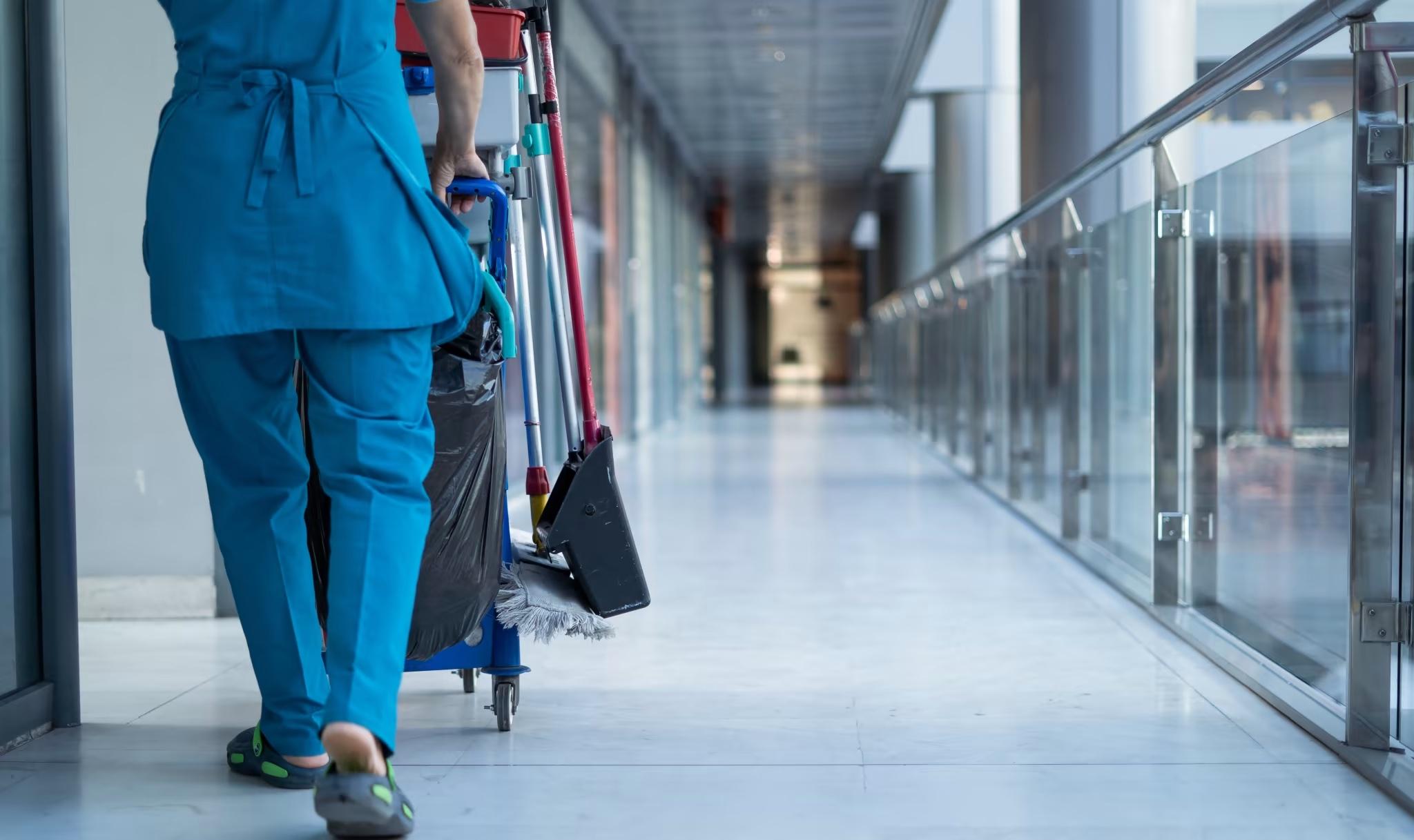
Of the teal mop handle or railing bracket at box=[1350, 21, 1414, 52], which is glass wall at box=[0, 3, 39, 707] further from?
railing bracket at box=[1350, 21, 1414, 52]

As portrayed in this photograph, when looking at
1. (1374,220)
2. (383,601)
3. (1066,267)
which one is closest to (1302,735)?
(1374,220)

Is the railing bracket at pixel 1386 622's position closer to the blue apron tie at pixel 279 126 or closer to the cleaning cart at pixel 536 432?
the cleaning cart at pixel 536 432

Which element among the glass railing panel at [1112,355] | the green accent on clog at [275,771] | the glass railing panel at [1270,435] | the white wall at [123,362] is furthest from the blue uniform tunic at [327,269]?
the glass railing panel at [1112,355]

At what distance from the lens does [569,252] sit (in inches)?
89.8

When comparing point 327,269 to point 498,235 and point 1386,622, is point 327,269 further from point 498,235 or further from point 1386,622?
point 1386,622

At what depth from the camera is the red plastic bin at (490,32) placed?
219 centimetres

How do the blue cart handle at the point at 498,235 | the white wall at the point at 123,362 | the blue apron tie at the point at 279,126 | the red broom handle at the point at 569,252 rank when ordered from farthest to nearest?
the white wall at the point at 123,362 < the red broom handle at the point at 569,252 < the blue cart handle at the point at 498,235 < the blue apron tie at the point at 279,126

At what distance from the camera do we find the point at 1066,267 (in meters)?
4.63

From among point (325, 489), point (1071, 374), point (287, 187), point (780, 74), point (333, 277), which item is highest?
point (780, 74)

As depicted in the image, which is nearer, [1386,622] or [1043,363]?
[1386,622]

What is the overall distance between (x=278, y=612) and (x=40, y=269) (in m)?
0.79

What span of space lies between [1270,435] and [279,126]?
1032 centimetres

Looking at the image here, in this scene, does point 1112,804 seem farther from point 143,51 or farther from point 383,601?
point 143,51

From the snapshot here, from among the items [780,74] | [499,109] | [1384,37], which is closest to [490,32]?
[499,109]
